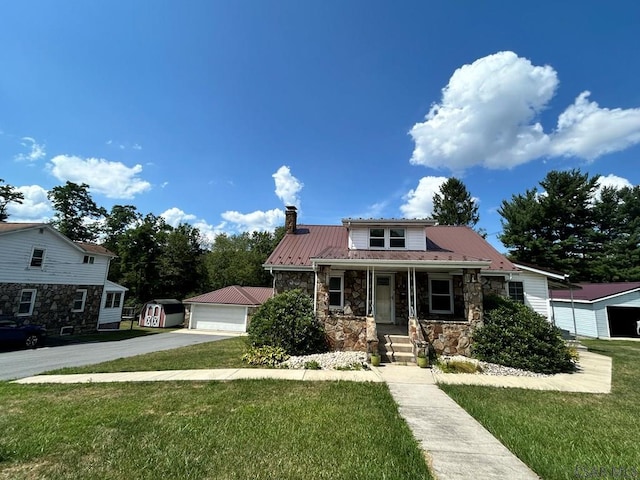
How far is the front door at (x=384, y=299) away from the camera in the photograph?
1235 centimetres

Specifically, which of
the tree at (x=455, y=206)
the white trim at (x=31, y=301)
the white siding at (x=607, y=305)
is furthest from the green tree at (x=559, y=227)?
the white trim at (x=31, y=301)

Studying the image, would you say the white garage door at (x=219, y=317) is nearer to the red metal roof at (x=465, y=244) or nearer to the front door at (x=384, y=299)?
the front door at (x=384, y=299)

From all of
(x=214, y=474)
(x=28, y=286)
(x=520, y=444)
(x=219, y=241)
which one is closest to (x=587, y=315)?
(x=520, y=444)

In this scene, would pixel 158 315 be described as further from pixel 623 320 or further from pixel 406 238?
pixel 623 320

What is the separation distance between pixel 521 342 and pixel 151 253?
37.7m

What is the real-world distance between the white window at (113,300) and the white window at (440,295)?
22514 mm

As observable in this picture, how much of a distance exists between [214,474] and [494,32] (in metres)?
14.0

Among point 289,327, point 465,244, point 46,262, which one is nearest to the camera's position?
point 289,327

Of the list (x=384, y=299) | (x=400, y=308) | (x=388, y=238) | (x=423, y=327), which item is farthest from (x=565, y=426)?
(x=388, y=238)

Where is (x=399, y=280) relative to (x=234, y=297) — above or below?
above

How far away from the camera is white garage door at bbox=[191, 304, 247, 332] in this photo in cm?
2352

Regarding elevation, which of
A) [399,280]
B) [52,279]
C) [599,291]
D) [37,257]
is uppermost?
[37,257]

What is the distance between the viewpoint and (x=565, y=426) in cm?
456

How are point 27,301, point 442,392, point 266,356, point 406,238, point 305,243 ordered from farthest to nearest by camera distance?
point 27,301 < point 305,243 < point 406,238 < point 266,356 < point 442,392
